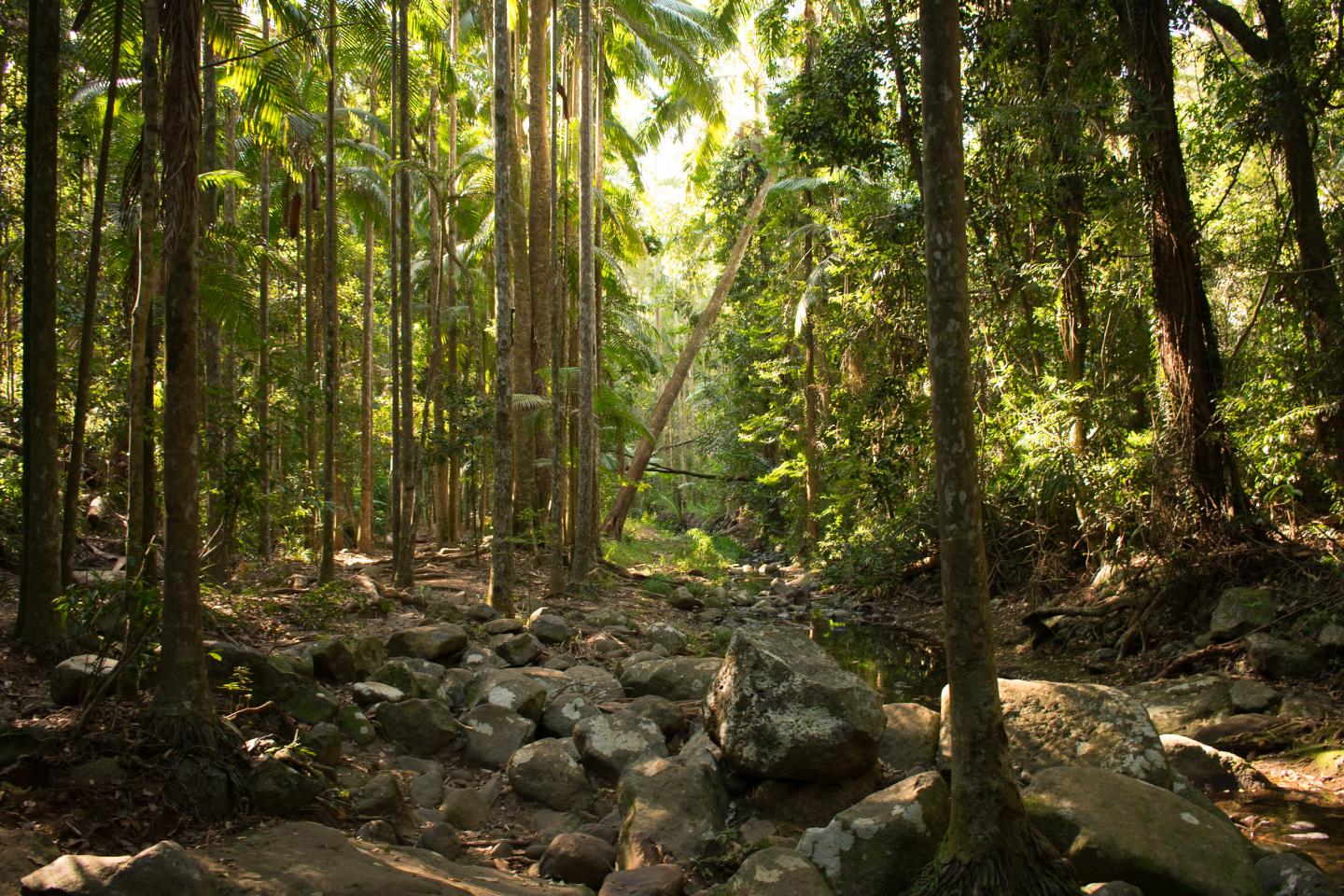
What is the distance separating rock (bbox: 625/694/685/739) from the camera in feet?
24.5

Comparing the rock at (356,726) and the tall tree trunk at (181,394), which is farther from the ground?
the tall tree trunk at (181,394)

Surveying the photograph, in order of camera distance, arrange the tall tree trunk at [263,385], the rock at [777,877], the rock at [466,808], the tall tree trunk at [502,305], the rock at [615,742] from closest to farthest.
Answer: the rock at [777,877] → the rock at [466,808] → the rock at [615,742] → the tall tree trunk at [263,385] → the tall tree trunk at [502,305]

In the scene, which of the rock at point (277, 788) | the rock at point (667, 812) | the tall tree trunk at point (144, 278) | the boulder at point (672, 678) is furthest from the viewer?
the boulder at point (672, 678)

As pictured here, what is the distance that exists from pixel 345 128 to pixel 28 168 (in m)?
12.0

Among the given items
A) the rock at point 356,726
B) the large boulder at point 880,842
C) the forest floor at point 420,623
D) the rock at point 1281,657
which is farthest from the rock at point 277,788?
the rock at point 1281,657

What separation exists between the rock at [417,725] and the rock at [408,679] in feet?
1.66

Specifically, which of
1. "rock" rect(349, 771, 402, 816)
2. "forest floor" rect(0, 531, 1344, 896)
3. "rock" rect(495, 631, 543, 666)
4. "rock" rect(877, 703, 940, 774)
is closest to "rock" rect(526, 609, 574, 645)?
"forest floor" rect(0, 531, 1344, 896)

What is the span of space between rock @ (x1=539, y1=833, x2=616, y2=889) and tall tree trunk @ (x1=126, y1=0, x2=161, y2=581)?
3317 millimetres

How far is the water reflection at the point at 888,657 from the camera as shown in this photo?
10184 mm

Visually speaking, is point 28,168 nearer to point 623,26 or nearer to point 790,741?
point 790,741

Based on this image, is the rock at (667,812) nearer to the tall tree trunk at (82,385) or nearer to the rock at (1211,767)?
the rock at (1211,767)

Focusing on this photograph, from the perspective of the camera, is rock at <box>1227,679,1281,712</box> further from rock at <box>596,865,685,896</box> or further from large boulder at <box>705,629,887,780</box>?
rock at <box>596,865,685,896</box>

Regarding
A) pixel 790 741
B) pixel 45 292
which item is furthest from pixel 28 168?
pixel 790 741

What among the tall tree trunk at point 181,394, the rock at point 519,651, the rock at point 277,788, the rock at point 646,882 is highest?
the tall tree trunk at point 181,394
